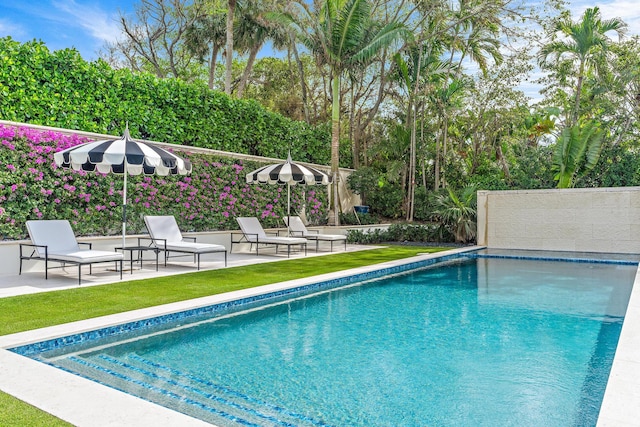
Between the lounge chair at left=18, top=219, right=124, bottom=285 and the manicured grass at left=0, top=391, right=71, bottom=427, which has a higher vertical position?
the lounge chair at left=18, top=219, right=124, bottom=285

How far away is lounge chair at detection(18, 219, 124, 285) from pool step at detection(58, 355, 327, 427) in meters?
4.01

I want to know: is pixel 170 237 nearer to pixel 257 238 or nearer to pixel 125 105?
pixel 257 238

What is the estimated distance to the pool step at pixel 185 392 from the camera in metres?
3.89

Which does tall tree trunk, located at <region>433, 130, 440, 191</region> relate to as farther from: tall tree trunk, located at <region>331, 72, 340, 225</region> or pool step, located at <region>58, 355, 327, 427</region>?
pool step, located at <region>58, 355, 327, 427</region>

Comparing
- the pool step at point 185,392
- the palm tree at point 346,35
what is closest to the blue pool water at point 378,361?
the pool step at point 185,392

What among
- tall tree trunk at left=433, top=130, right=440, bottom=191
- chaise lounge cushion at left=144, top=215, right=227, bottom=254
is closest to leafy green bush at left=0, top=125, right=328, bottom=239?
chaise lounge cushion at left=144, top=215, right=227, bottom=254

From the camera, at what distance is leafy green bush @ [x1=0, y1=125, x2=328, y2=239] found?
9.93m

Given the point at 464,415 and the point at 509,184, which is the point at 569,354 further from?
the point at 509,184

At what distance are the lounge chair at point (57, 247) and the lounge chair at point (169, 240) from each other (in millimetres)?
1485

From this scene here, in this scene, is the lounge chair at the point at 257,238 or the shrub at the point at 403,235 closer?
the lounge chair at the point at 257,238

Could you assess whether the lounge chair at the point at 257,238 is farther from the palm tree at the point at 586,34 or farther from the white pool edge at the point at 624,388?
the palm tree at the point at 586,34

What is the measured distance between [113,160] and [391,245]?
10.8 meters

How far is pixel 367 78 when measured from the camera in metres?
25.6

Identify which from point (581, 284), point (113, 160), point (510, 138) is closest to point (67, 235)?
point (113, 160)
